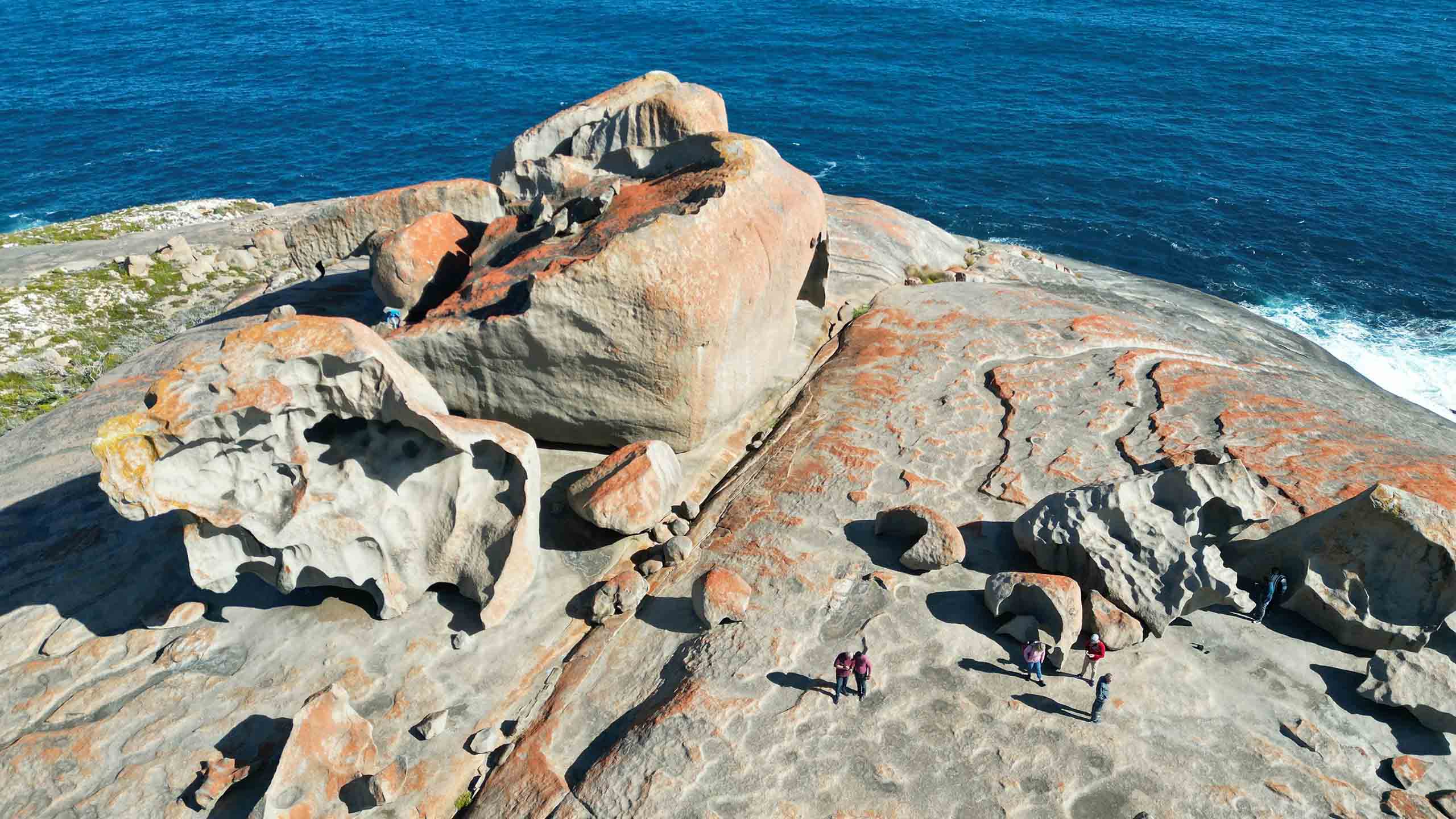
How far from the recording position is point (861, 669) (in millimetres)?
13242

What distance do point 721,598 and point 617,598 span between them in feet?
6.44

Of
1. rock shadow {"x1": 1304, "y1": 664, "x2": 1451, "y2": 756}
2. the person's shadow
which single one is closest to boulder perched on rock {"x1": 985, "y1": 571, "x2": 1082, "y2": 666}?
the person's shadow

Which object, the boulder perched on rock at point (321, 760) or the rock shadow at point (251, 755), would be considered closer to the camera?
the boulder perched on rock at point (321, 760)

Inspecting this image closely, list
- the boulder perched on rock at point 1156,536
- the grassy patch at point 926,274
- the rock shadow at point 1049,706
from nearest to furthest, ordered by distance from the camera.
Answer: the rock shadow at point 1049,706 < the boulder perched on rock at point 1156,536 < the grassy patch at point 926,274

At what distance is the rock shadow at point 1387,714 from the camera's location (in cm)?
1284

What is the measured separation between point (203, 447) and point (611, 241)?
772 cm

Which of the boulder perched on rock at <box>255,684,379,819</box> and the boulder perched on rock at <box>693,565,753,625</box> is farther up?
the boulder perched on rock at <box>693,565,753,625</box>

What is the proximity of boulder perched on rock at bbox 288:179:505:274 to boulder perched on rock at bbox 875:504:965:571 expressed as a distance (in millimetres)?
14148

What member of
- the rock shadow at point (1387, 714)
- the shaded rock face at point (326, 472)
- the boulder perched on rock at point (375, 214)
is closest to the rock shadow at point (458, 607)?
the shaded rock face at point (326, 472)

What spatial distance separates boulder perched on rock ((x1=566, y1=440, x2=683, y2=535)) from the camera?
16531mm

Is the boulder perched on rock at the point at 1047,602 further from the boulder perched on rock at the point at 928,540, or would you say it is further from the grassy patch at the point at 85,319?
the grassy patch at the point at 85,319

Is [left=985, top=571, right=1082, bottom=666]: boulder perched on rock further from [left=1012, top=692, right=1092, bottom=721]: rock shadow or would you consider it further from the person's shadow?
the person's shadow

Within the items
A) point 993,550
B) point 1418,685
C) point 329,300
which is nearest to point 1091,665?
point 993,550

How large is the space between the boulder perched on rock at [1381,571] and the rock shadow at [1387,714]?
833mm
